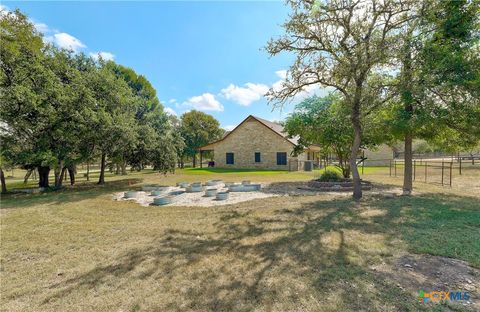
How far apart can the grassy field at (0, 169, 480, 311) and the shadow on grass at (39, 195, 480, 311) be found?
2cm

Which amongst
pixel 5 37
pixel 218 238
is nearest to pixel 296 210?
pixel 218 238

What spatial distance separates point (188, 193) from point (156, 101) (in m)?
14.0

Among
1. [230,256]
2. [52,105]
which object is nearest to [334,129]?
[230,256]

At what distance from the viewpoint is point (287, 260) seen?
357cm

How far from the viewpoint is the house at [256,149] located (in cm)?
2388

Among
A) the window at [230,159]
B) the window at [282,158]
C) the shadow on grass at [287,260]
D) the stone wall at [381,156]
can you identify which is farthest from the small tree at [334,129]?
the stone wall at [381,156]

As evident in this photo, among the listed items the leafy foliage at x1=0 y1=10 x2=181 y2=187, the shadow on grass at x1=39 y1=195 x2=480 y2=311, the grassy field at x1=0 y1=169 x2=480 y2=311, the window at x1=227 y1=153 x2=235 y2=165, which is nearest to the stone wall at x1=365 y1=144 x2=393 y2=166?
the window at x1=227 y1=153 x2=235 y2=165

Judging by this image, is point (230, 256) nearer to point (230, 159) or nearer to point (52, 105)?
point (52, 105)

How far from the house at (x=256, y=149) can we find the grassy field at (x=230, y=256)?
16.9m

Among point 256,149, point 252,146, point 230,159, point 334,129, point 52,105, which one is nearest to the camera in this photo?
point 52,105

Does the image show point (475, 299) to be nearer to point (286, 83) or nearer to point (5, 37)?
point (286, 83)

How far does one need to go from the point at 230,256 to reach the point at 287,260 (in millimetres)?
956

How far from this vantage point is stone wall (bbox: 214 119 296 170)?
24.3 m

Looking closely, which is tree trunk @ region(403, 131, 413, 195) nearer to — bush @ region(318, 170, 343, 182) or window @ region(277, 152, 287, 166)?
bush @ region(318, 170, 343, 182)
